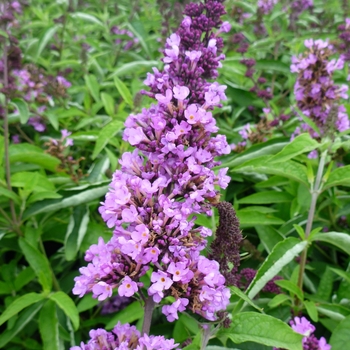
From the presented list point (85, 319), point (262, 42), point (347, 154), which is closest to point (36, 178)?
point (85, 319)

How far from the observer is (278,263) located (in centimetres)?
156

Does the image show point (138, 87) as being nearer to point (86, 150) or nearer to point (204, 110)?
point (86, 150)

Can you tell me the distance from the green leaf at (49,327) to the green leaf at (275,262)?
908 mm

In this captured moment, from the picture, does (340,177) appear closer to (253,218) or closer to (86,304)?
(253,218)

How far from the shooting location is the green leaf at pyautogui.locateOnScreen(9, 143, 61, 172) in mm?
2346

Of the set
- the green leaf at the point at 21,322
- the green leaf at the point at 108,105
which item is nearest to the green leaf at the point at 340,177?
the green leaf at the point at 21,322

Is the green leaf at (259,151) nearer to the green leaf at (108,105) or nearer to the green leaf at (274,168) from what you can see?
the green leaf at (274,168)

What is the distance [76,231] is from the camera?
7.06ft

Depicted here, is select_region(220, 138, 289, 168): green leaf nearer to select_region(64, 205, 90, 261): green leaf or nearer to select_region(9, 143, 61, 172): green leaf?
select_region(64, 205, 90, 261): green leaf

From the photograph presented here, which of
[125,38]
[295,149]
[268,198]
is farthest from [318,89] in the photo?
[125,38]

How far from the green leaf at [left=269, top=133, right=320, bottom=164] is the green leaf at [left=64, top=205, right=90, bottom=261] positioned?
0.98 metres

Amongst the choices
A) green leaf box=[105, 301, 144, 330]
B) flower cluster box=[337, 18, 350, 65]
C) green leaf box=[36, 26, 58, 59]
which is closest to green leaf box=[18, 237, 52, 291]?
green leaf box=[105, 301, 144, 330]

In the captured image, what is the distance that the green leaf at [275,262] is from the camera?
4.91ft

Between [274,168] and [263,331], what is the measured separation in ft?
2.35
